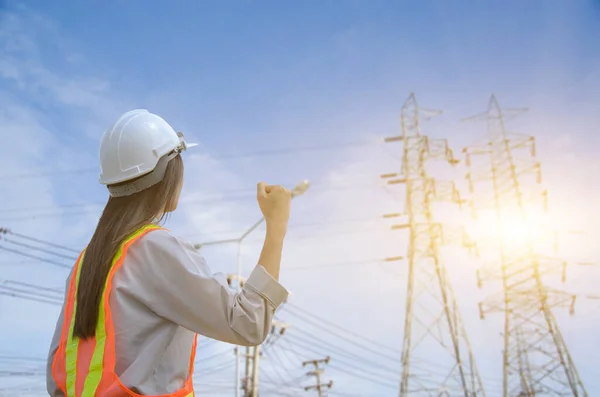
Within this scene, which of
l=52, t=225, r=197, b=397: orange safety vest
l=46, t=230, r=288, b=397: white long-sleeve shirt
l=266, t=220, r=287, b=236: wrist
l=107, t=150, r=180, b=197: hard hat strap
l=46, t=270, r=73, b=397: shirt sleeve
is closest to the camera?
l=52, t=225, r=197, b=397: orange safety vest

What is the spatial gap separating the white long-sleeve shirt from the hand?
0.27 m

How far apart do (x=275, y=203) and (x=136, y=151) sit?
566mm

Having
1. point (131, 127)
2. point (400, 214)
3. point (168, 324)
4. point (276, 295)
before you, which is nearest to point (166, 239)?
point (168, 324)

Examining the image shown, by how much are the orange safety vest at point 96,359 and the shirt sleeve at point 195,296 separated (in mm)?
84

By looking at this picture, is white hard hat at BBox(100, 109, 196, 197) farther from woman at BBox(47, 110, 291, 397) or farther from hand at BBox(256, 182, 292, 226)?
hand at BBox(256, 182, 292, 226)

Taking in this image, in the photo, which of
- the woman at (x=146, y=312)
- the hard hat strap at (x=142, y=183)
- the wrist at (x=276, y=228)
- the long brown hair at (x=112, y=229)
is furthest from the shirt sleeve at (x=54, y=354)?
the wrist at (x=276, y=228)

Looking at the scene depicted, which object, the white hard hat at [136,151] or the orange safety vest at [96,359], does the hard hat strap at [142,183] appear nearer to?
the white hard hat at [136,151]

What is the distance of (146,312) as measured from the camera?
1793 mm

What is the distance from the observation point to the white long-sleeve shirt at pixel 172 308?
1.74 m

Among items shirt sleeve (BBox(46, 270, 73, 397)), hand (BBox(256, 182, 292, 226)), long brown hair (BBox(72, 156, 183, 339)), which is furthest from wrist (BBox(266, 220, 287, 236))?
shirt sleeve (BBox(46, 270, 73, 397))

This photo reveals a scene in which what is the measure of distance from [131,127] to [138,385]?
1026mm

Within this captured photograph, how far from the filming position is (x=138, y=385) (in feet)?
5.41

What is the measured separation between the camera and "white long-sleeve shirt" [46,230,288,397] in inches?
68.5

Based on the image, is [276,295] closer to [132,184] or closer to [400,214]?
[132,184]
